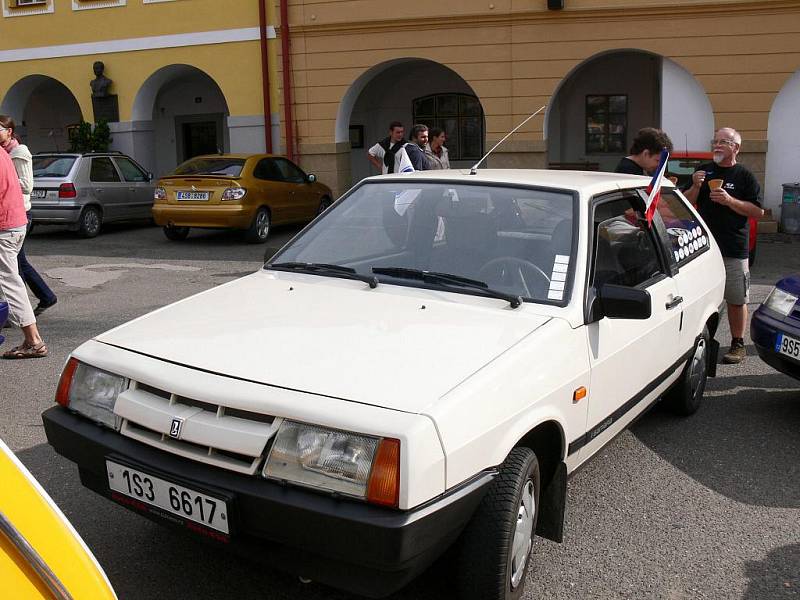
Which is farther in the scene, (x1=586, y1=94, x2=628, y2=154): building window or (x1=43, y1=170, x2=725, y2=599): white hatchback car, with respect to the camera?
(x1=586, y1=94, x2=628, y2=154): building window

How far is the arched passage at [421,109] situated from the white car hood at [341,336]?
1680cm

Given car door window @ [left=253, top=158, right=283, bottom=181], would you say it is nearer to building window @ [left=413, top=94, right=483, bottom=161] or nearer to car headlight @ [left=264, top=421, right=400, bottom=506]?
building window @ [left=413, top=94, right=483, bottom=161]

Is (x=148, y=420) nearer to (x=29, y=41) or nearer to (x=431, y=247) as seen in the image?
(x=431, y=247)

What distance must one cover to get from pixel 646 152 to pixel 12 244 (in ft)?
15.6

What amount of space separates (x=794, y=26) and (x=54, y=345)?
12.7 metres

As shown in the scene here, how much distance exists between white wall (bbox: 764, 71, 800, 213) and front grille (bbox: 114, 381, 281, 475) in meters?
14.1

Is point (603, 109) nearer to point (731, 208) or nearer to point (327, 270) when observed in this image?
point (731, 208)

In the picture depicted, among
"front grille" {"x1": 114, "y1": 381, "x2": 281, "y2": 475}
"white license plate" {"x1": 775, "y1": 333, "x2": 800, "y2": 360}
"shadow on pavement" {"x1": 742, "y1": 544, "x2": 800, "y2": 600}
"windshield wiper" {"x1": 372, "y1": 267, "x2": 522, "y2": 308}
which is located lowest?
"shadow on pavement" {"x1": 742, "y1": 544, "x2": 800, "y2": 600}

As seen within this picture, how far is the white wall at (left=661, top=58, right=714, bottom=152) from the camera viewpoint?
14.9 m

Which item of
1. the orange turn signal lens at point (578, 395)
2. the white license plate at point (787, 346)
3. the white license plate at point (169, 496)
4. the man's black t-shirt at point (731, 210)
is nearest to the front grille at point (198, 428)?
the white license plate at point (169, 496)

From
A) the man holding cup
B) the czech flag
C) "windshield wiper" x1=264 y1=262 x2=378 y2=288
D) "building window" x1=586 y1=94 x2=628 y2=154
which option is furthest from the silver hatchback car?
the czech flag

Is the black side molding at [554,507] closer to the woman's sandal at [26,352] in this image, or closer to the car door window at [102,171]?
the woman's sandal at [26,352]

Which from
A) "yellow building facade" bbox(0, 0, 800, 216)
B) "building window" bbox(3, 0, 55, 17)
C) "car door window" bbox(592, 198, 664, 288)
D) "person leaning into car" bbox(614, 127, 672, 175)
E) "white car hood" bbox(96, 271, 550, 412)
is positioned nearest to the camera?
"white car hood" bbox(96, 271, 550, 412)

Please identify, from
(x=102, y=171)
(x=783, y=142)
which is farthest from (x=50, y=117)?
(x=783, y=142)
